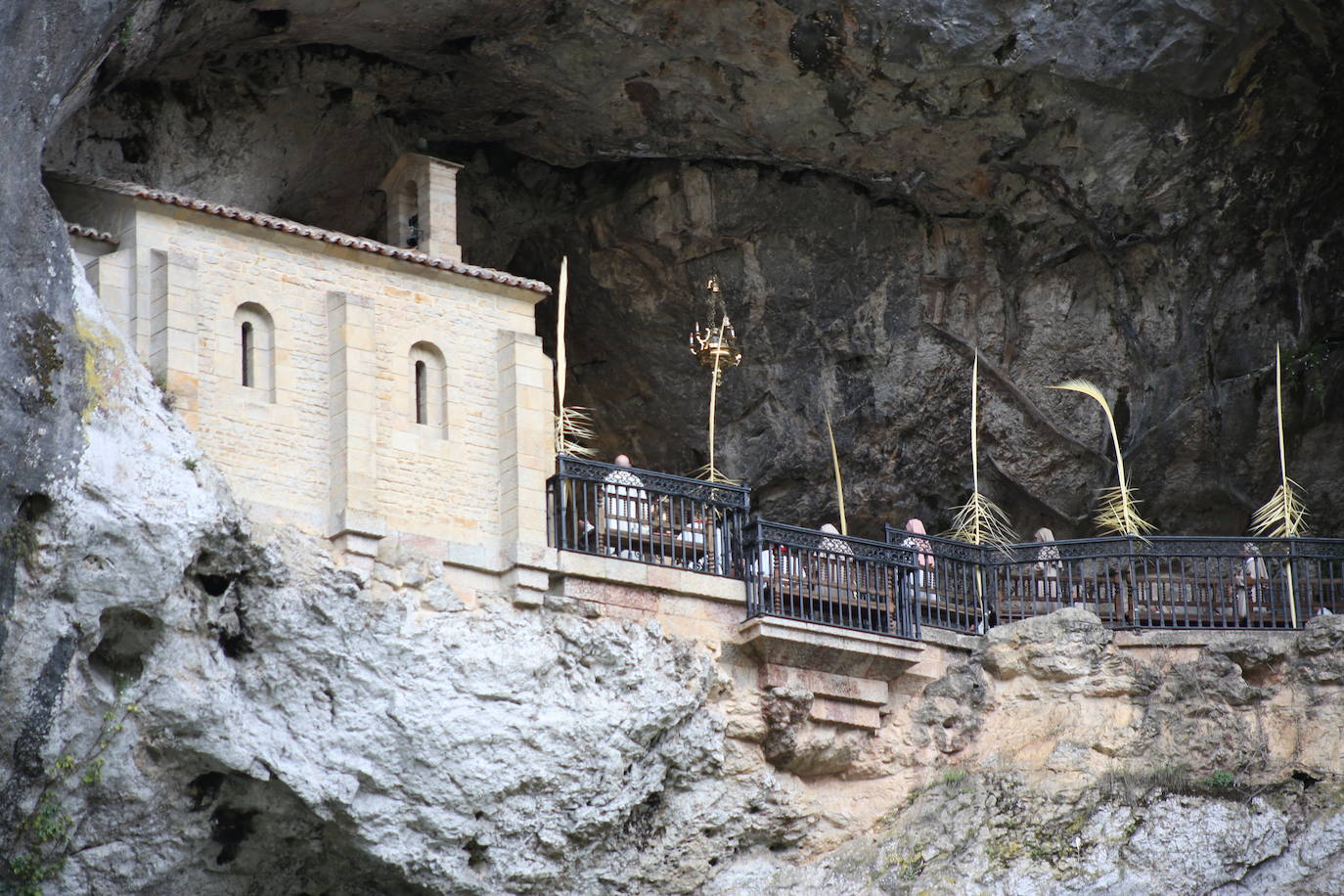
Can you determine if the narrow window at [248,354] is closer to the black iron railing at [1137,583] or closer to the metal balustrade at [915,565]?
the metal balustrade at [915,565]

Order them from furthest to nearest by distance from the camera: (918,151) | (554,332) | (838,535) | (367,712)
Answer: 1. (554,332)
2. (918,151)
3. (838,535)
4. (367,712)

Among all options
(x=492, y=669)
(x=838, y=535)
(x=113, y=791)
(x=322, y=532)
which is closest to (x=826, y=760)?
(x=838, y=535)

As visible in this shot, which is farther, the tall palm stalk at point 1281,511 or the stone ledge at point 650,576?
the tall palm stalk at point 1281,511

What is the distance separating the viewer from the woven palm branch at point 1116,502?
24.5 m

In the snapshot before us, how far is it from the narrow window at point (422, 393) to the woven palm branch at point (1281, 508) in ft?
26.8

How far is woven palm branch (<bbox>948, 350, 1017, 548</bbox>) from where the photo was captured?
24297 mm

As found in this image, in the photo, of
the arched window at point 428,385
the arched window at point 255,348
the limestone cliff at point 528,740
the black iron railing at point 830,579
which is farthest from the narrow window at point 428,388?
the black iron railing at point 830,579

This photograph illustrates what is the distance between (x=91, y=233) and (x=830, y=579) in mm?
7371

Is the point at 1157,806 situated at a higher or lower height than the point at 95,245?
lower

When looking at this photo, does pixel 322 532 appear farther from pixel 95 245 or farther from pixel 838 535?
pixel 838 535

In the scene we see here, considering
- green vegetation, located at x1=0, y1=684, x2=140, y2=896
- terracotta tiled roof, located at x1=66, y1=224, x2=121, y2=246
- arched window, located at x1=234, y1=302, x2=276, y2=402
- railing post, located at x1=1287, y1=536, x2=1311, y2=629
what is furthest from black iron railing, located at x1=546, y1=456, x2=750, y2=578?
railing post, located at x1=1287, y1=536, x2=1311, y2=629

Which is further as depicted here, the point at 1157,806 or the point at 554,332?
the point at 554,332

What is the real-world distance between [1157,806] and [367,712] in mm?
6874

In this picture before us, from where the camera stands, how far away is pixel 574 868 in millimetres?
21062
